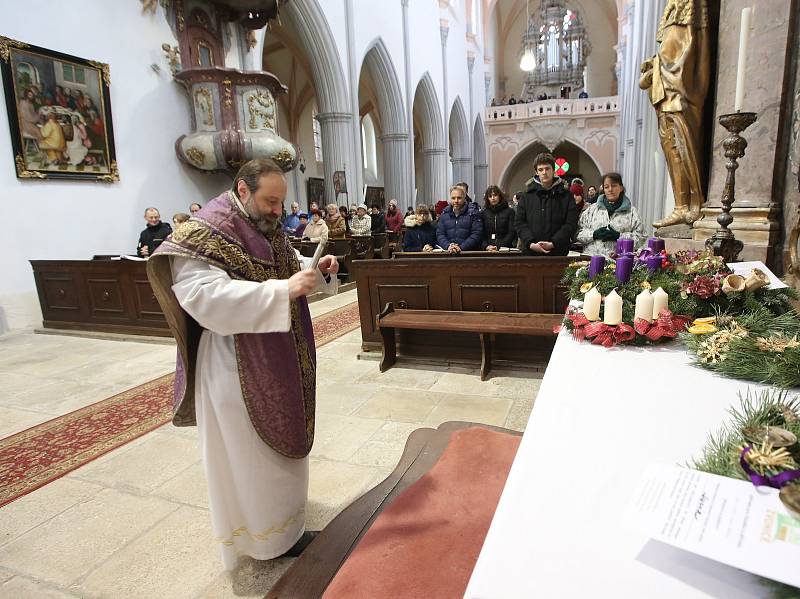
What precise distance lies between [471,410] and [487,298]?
52.5 inches

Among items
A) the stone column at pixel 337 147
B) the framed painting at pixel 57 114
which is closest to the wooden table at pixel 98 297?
the framed painting at pixel 57 114

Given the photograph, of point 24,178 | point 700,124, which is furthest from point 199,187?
point 700,124

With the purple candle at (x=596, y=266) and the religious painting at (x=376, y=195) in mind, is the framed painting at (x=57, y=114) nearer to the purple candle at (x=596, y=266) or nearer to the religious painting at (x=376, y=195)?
the purple candle at (x=596, y=266)

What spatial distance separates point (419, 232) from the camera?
6.94m

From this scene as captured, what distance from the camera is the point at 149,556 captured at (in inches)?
86.0

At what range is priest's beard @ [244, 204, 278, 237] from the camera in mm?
1866

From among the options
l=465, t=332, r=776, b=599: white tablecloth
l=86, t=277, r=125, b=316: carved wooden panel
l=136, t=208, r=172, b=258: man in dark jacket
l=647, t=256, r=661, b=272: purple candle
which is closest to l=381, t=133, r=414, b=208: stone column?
l=136, t=208, r=172, b=258: man in dark jacket

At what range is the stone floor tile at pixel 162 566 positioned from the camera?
1.99 metres

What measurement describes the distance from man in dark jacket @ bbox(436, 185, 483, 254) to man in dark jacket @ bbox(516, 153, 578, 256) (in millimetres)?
929

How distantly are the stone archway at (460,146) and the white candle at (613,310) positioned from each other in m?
21.6

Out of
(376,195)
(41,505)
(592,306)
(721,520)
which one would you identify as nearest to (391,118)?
(376,195)

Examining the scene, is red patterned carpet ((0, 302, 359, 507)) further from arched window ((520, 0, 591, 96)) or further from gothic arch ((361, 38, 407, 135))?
arched window ((520, 0, 591, 96))

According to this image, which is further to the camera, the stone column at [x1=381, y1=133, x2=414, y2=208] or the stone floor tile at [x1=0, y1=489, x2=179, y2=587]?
the stone column at [x1=381, y1=133, x2=414, y2=208]

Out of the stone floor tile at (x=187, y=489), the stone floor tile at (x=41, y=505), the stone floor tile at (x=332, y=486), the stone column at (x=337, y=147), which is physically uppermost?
the stone column at (x=337, y=147)
